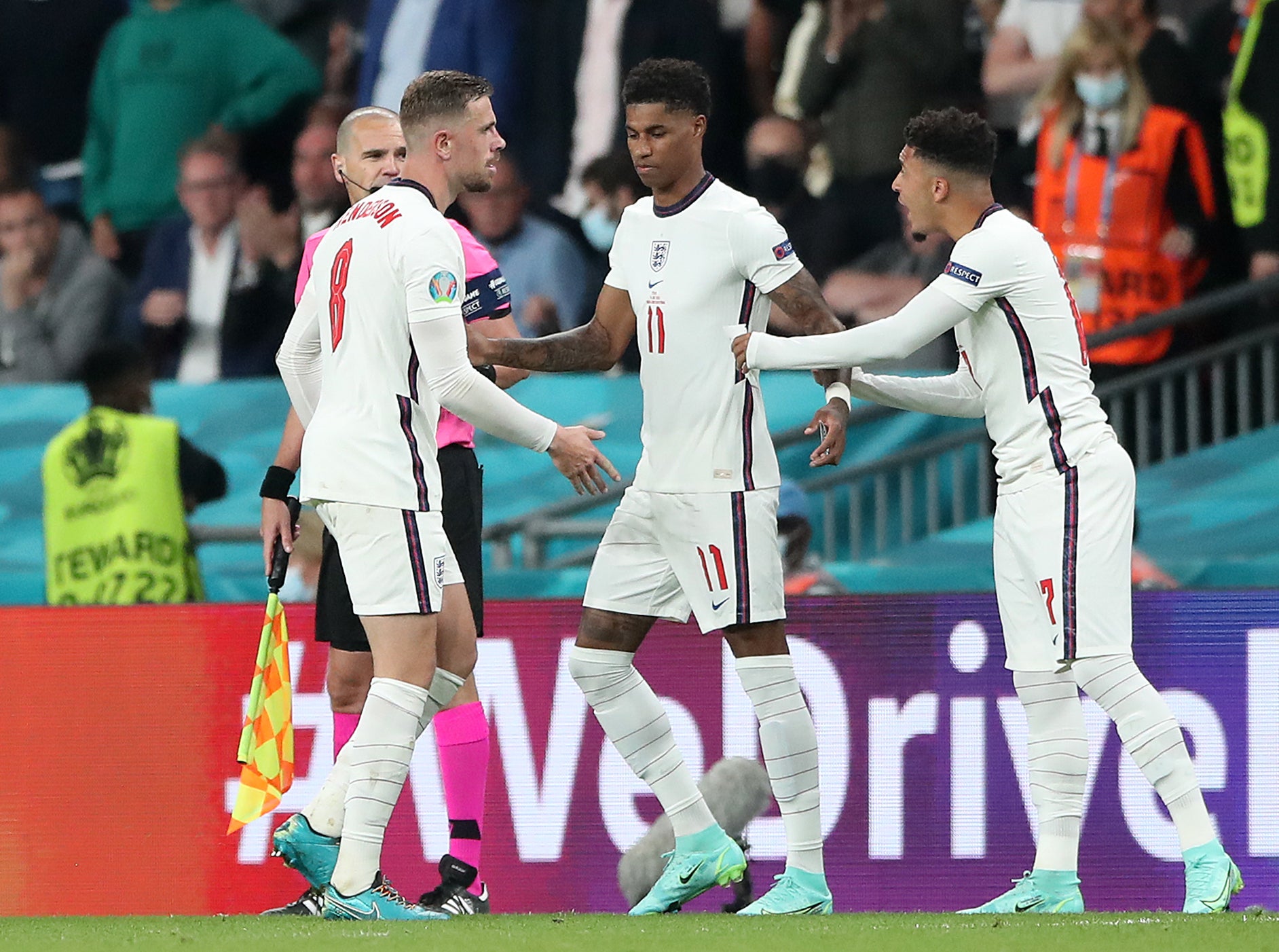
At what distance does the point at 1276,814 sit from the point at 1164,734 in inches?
35.9

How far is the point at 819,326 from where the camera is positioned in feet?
16.2

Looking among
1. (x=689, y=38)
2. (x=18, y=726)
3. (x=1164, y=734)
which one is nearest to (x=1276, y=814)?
(x=1164, y=734)

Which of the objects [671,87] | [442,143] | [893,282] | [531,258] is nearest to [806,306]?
[671,87]

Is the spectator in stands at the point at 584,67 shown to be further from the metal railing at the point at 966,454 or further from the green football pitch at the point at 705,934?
the green football pitch at the point at 705,934

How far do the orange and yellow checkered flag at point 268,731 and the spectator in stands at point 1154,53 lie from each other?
16.5ft

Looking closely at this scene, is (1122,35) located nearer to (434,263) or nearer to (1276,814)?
(1276,814)

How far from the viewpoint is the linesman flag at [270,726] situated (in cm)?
498

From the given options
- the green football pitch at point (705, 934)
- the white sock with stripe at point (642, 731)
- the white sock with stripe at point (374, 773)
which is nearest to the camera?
the green football pitch at point (705, 934)

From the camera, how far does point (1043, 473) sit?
4.88 metres

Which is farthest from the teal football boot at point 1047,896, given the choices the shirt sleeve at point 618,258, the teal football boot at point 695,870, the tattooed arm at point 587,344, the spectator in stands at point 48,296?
the spectator in stands at point 48,296

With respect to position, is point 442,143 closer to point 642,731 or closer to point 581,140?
point 642,731

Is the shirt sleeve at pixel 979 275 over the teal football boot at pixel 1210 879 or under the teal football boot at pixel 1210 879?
over

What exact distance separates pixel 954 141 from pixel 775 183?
387cm

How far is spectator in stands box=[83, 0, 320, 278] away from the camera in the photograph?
9.49 meters
